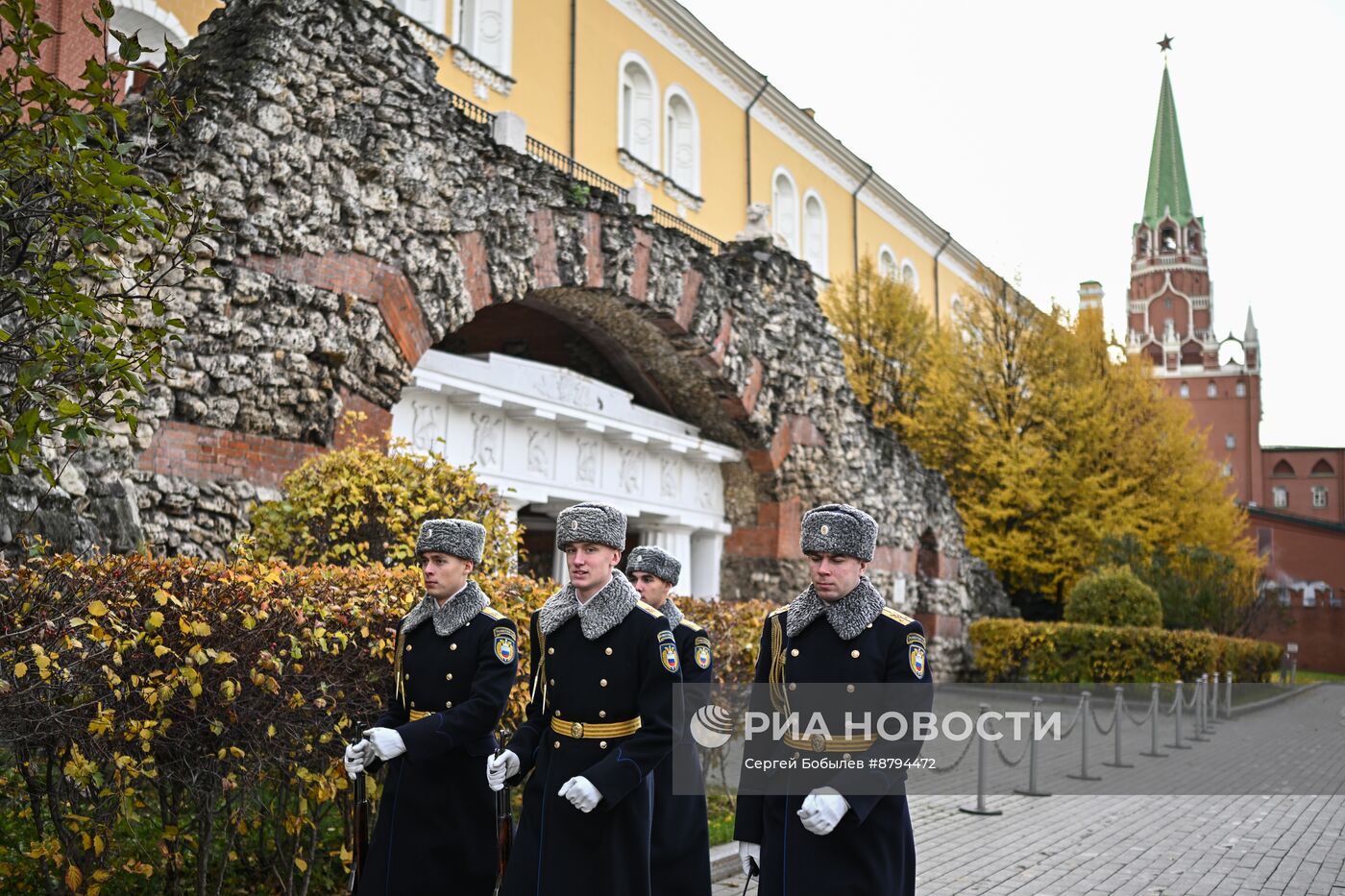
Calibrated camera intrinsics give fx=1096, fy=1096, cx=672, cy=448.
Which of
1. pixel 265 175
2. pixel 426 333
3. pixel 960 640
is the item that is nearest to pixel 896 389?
pixel 960 640

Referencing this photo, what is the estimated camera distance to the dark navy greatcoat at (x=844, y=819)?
3791 mm

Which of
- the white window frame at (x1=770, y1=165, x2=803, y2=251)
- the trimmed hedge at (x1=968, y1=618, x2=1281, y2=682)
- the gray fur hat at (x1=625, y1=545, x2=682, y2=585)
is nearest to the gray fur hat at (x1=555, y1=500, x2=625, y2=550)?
the gray fur hat at (x1=625, y1=545, x2=682, y2=585)

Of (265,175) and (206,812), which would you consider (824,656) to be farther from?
(265,175)

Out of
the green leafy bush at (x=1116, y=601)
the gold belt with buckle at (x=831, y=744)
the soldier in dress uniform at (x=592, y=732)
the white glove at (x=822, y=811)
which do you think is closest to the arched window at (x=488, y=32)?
the green leafy bush at (x=1116, y=601)

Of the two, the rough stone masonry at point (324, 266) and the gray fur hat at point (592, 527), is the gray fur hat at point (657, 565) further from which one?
the rough stone masonry at point (324, 266)

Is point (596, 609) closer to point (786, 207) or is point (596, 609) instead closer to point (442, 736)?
point (442, 736)

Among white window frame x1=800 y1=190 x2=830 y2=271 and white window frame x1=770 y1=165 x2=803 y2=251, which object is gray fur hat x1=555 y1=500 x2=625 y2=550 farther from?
white window frame x1=800 y1=190 x2=830 y2=271

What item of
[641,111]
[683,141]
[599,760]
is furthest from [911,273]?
[599,760]

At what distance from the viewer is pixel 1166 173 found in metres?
70.7

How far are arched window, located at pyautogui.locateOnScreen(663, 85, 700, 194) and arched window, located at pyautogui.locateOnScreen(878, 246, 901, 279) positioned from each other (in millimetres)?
11646

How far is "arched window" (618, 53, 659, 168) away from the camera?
25.0 metres

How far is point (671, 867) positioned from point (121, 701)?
2.39 metres

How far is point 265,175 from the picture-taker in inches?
393

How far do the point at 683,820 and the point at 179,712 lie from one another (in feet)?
7.28
